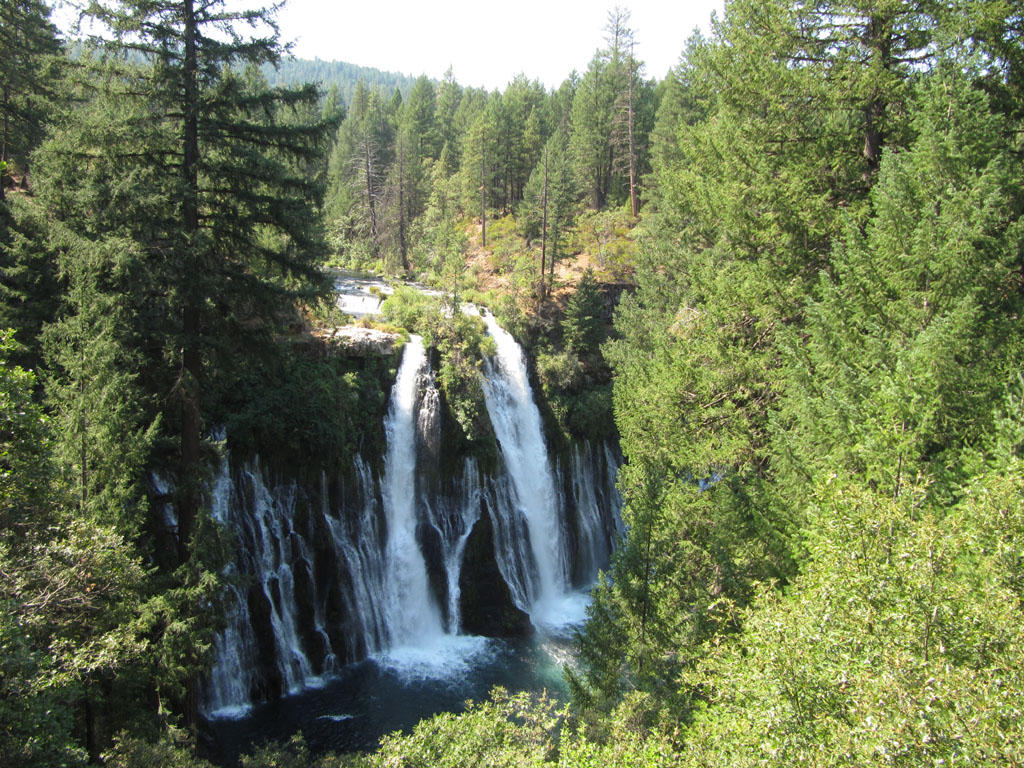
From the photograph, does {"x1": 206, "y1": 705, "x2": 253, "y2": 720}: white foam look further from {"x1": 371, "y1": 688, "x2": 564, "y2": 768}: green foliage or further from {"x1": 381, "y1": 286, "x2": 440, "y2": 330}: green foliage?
{"x1": 381, "y1": 286, "x2": 440, "y2": 330}: green foliage

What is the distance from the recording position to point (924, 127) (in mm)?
8852

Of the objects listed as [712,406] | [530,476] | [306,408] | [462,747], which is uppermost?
[306,408]

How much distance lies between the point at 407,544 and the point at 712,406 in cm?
1234

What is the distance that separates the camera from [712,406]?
13.2 m

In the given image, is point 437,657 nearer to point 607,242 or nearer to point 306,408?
point 306,408

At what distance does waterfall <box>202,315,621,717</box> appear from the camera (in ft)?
55.2

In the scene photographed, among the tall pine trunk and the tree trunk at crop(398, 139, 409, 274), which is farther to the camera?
the tree trunk at crop(398, 139, 409, 274)

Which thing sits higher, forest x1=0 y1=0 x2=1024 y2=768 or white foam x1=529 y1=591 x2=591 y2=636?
forest x1=0 y1=0 x2=1024 y2=768

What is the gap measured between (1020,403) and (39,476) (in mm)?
12605

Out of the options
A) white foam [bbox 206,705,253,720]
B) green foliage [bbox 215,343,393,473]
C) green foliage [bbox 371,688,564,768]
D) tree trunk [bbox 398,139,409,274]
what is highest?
tree trunk [bbox 398,139,409,274]

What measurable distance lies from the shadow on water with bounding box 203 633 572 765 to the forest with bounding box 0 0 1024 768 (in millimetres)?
3376

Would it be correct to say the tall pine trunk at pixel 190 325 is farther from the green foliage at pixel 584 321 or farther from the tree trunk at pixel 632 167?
the tree trunk at pixel 632 167

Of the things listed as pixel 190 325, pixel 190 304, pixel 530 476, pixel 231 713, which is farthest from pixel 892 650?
pixel 530 476

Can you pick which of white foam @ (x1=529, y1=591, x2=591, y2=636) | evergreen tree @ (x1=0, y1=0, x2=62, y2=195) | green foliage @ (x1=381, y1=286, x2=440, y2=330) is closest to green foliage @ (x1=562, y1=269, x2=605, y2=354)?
green foliage @ (x1=381, y1=286, x2=440, y2=330)
